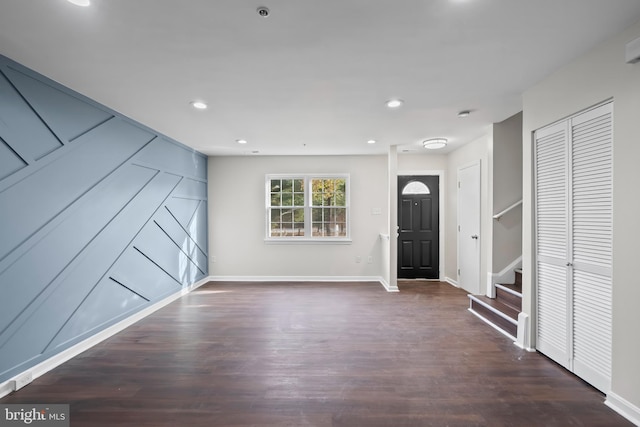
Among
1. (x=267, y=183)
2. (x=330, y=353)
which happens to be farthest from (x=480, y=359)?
(x=267, y=183)

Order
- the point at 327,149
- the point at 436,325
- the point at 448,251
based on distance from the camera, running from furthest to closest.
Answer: the point at 448,251 → the point at 327,149 → the point at 436,325

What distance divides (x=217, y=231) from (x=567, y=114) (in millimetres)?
5282

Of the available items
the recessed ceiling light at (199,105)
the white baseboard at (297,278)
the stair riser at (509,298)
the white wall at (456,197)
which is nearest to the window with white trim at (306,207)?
the white baseboard at (297,278)

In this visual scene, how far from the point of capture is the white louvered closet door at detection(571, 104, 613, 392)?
6.35 ft

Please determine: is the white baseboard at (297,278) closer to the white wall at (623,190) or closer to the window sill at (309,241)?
the window sill at (309,241)

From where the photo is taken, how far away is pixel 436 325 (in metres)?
3.26

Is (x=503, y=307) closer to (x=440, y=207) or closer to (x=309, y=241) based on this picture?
(x=440, y=207)

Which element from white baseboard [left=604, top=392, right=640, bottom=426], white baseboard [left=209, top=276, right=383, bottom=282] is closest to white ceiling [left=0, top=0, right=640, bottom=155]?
white baseboard [left=604, top=392, right=640, bottom=426]

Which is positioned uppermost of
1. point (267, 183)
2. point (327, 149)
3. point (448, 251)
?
point (327, 149)

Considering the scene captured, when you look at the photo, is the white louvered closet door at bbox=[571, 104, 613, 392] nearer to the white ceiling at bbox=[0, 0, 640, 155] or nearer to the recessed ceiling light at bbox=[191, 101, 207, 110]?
the white ceiling at bbox=[0, 0, 640, 155]

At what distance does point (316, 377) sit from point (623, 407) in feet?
6.62

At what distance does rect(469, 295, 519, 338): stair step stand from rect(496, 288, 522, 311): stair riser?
1.9 inches

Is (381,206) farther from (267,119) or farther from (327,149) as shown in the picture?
(267,119)

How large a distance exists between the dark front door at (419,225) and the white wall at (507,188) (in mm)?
1928
